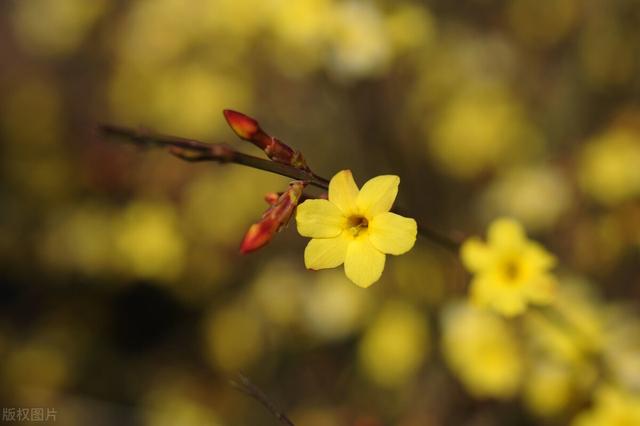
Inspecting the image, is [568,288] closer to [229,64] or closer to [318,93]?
[318,93]

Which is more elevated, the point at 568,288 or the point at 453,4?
the point at 453,4

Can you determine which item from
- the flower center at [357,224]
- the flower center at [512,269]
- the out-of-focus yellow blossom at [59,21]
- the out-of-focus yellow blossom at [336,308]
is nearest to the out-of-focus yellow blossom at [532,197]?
the out-of-focus yellow blossom at [336,308]

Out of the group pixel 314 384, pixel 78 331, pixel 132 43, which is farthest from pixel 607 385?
pixel 132 43

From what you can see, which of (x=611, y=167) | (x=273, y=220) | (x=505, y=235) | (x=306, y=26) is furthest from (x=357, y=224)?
(x=611, y=167)

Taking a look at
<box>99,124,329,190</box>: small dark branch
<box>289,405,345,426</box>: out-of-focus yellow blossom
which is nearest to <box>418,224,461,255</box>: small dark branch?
<box>99,124,329,190</box>: small dark branch

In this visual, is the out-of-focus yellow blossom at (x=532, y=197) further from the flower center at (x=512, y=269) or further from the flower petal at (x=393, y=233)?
the flower petal at (x=393, y=233)

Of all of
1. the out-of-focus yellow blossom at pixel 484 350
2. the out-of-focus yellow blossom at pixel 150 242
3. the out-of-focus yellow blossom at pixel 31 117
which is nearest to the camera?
the out-of-focus yellow blossom at pixel 484 350
